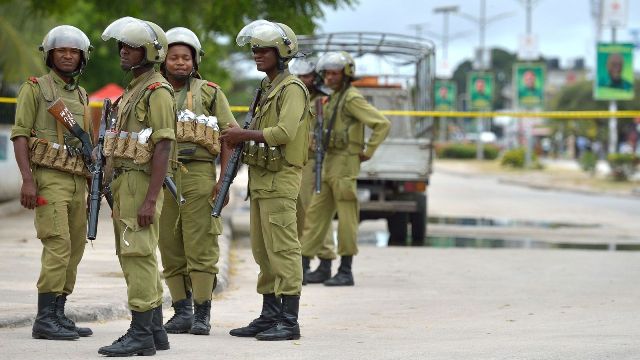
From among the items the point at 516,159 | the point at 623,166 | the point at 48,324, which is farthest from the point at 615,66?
the point at 48,324

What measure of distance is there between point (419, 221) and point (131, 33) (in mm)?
10605

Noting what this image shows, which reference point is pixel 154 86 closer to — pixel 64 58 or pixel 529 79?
pixel 64 58

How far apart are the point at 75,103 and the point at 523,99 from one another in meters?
43.4

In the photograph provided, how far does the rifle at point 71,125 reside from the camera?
8.18 meters

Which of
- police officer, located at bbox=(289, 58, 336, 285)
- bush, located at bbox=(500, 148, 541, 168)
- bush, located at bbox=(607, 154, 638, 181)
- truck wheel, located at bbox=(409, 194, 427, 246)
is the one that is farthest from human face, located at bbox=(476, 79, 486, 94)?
police officer, located at bbox=(289, 58, 336, 285)

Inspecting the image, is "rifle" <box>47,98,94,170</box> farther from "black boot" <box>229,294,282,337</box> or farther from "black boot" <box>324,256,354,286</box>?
"black boot" <box>324,256,354,286</box>

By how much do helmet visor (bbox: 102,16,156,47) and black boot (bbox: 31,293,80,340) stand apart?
1683mm

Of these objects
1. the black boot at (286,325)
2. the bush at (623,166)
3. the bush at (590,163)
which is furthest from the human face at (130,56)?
the bush at (590,163)

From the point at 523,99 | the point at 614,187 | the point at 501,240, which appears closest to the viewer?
the point at 501,240

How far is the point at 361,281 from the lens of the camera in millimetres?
12711

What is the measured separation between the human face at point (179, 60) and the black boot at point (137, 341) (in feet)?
5.87

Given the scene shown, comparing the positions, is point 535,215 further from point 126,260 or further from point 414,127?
point 126,260

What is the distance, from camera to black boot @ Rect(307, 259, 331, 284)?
12.4m

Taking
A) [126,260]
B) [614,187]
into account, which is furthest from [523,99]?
[126,260]
